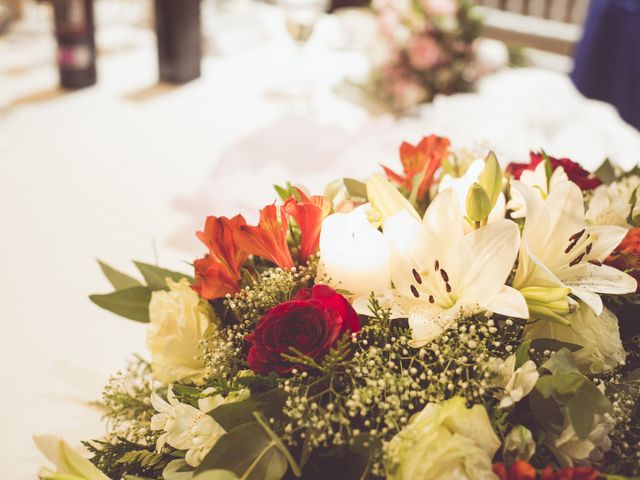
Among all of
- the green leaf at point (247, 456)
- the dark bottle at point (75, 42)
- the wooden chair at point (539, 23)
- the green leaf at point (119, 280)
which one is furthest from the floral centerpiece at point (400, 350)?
the wooden chair at point (539, 23)

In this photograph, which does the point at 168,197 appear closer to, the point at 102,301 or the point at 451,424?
the point at 102,301

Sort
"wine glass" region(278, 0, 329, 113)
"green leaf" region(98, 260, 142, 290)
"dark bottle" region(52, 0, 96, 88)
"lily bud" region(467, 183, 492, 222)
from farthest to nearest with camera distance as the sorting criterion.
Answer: "wine glass" region(278, 0, 329, 113) → "dark bottle" region(52, 0, 96, 88) → "green leaf" region(98, 260, 142, 290) → "lily bud" region(467, 183, 492, 222)

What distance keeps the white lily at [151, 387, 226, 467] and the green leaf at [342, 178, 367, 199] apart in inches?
11.1

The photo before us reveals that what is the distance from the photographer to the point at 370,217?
1.96 ft

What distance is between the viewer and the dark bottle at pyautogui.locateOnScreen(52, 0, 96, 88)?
138 cm

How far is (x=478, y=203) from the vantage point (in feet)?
1.72

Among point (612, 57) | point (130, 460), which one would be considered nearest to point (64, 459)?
point (130, 460)

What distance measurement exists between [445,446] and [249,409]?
0.14 meters

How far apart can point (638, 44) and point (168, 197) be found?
1489 millimetres

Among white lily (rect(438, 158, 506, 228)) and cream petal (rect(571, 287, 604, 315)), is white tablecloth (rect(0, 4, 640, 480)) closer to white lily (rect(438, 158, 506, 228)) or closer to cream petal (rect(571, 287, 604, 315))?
white lily (rect(438, 158, 506, 228))

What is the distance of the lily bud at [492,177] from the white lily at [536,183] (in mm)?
71

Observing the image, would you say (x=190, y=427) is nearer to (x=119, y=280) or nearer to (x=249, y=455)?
(x=249, y=455)

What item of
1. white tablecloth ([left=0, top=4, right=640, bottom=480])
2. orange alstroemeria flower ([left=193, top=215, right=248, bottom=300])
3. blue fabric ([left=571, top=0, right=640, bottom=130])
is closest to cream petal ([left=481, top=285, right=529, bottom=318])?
orange alstroemeria flower ([left=193, top=215, right=248, bottom=300])

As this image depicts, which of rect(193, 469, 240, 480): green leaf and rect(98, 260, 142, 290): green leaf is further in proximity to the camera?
rect(98, 260, 142, 290): green leaf
